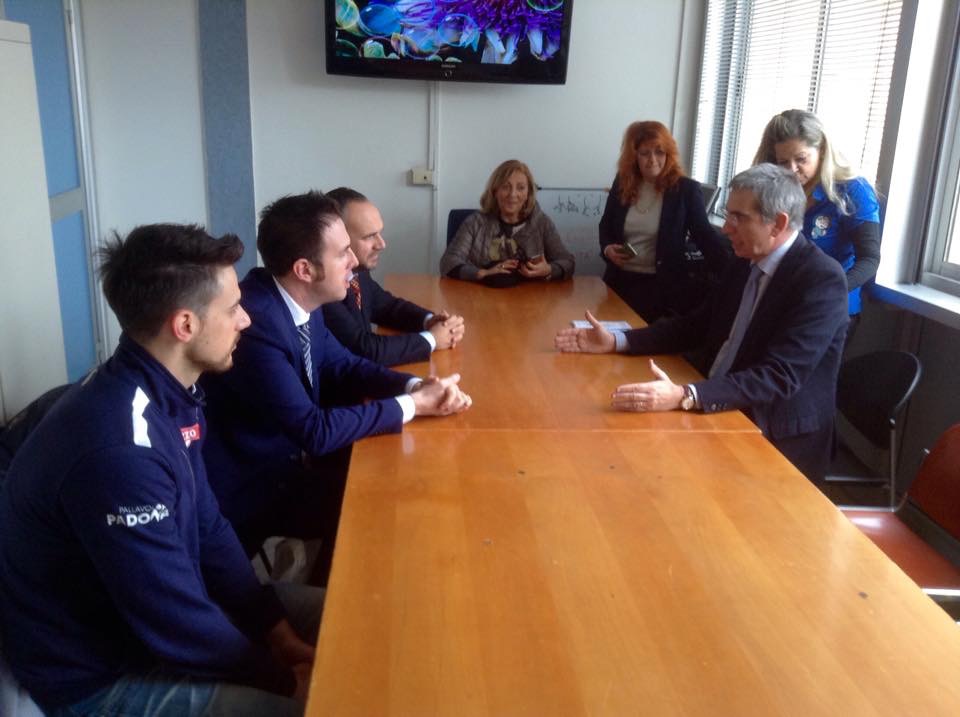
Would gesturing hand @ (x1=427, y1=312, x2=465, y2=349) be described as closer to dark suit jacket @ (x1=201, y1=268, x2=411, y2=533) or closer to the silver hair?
dark suit jacket @ (x1=201, y1=268, x2=411, y2=533)

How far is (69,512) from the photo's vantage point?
1.20 m

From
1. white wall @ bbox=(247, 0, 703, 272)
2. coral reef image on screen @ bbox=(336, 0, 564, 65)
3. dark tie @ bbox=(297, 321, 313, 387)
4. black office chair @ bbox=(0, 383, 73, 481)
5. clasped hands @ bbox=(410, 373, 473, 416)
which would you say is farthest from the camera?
white wall @ bbox=(247, 0, 703, 272)

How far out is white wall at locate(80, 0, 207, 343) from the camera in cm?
456

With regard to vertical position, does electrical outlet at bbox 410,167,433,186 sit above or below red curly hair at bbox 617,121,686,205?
below

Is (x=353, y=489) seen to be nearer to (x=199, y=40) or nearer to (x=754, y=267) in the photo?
(x=754, y=267)

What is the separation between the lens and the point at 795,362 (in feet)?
7.06

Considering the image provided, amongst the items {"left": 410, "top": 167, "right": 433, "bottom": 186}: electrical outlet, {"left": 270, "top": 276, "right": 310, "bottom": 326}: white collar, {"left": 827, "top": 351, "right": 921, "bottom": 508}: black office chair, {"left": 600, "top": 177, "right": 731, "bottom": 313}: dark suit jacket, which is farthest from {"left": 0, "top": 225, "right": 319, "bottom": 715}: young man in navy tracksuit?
{"left": 410, "top": 167, "right": 433, "bottom": 186}: electrical outlet

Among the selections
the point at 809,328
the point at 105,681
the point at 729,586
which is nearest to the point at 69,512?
the point at 105,681

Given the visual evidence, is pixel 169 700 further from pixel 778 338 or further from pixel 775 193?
pixel 775 193

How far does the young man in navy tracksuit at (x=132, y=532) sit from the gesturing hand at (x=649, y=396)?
1.02 metres

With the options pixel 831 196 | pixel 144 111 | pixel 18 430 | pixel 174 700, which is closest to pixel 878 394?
pixel 831 196

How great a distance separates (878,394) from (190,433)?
1887 millimetres

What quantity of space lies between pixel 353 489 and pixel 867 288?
85.0 inches

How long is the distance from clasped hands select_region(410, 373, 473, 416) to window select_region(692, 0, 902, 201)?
68.9 inches
